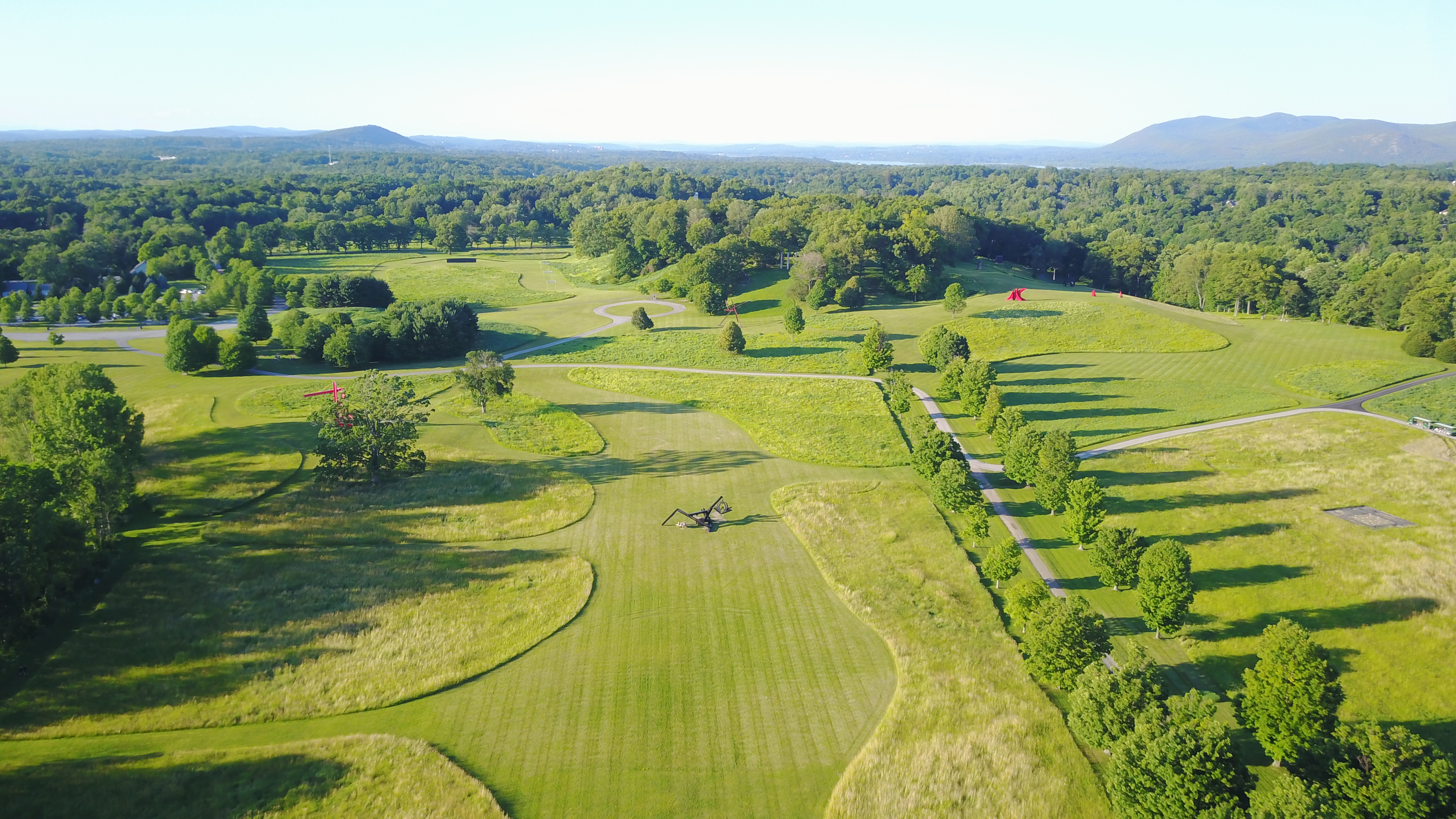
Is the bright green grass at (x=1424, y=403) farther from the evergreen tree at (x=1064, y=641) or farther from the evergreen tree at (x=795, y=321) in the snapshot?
the evergreen tree at (x=795, y=321)

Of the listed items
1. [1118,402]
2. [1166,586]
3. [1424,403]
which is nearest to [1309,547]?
[1166,586]

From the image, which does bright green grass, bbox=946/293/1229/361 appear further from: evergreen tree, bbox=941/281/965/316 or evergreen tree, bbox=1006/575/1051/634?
evergreen tree, bbox=1006/575/1051/634

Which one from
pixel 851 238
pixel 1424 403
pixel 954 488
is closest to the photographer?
pixel 954 488

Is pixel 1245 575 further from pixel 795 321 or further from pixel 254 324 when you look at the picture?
pixel 254 324

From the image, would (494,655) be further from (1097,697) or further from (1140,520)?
(1140,520)

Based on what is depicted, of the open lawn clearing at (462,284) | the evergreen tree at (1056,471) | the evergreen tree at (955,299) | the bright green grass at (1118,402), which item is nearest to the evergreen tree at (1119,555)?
the evergreen tree at (1056,471)

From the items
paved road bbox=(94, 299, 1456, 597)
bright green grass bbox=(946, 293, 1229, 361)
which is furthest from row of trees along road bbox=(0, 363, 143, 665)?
bright green grass bbox=(946, 293, 1229, 361)
